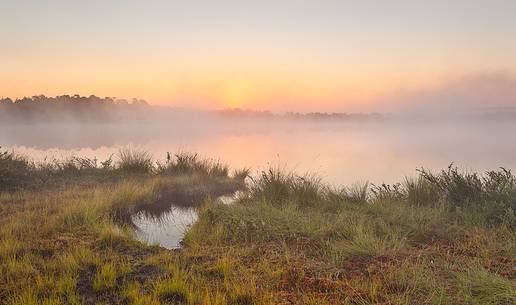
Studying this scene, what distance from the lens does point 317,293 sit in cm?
425

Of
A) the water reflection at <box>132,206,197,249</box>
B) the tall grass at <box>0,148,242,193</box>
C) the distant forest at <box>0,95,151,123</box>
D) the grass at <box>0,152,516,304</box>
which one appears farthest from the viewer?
the distant forest at <box>0,95,151,123</box>

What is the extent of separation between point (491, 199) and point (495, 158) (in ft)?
61.6

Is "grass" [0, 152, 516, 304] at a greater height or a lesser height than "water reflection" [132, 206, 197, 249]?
greater

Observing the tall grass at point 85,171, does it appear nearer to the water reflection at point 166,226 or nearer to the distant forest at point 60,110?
the water reflection at point 166,226

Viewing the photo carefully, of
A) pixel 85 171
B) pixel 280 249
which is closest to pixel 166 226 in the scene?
pixel 280 249

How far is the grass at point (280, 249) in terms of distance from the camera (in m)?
4.30

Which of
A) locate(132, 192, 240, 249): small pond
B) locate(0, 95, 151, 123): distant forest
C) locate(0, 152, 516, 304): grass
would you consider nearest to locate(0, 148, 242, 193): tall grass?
locate(0, 152, 516, 304): grass

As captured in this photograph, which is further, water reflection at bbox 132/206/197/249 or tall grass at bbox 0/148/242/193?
tall grass at bbox 0/148/242/193

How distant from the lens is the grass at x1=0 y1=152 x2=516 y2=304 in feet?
14.1

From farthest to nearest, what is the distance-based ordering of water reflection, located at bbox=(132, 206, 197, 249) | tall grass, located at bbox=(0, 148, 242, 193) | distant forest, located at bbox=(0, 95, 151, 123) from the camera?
distant forest, located at bbox=(0, 95, 151, 123) < tall grass, located at bbox=(0, 148, 242, 193) < water reflection, located at bbox=(132, 206, 197, 249)

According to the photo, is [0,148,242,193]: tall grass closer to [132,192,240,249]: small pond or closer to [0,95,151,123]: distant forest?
[132,192,240,249]: small pond

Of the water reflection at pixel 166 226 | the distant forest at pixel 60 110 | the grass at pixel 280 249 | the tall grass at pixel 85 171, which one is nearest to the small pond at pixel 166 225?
the water reflection at pixel 166 226

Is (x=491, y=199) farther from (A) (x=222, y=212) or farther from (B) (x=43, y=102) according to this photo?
(B) (x=43, y=102)

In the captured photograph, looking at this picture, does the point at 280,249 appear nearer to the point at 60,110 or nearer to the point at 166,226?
the point at 166,226
